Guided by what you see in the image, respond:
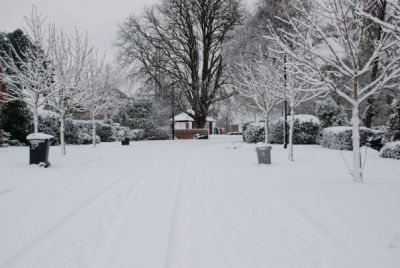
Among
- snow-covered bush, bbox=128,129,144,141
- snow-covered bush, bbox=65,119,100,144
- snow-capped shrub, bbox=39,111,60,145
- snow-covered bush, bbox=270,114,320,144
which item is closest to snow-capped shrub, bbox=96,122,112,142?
snow-covered bush, bbox=128,129,144,141

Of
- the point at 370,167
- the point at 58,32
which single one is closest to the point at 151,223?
the point at 370,167

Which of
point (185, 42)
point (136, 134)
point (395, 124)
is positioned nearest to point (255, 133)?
point (395, 124)

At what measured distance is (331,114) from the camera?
24.8 m

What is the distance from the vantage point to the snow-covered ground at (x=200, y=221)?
3.94 m

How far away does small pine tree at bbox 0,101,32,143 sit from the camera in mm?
20522

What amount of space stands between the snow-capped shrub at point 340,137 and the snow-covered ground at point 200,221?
Answer: 8.60 meters

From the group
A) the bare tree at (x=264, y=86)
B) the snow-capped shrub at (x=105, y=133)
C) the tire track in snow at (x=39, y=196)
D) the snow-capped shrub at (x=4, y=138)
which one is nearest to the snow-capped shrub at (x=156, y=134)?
the snow-capped shrub at (x=105, y=133)

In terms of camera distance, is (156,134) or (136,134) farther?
(156,134)

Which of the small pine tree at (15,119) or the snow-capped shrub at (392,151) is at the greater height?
the small pine tree at (15,119)

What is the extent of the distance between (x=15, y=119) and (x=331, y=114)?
68.4ft

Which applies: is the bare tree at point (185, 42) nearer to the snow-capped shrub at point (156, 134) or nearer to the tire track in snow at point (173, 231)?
the snow-capped shrub at point (156, 134)

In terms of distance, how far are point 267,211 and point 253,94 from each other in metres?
13.4

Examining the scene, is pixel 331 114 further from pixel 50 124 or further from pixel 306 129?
pixel 50 124

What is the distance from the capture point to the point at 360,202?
604cm
